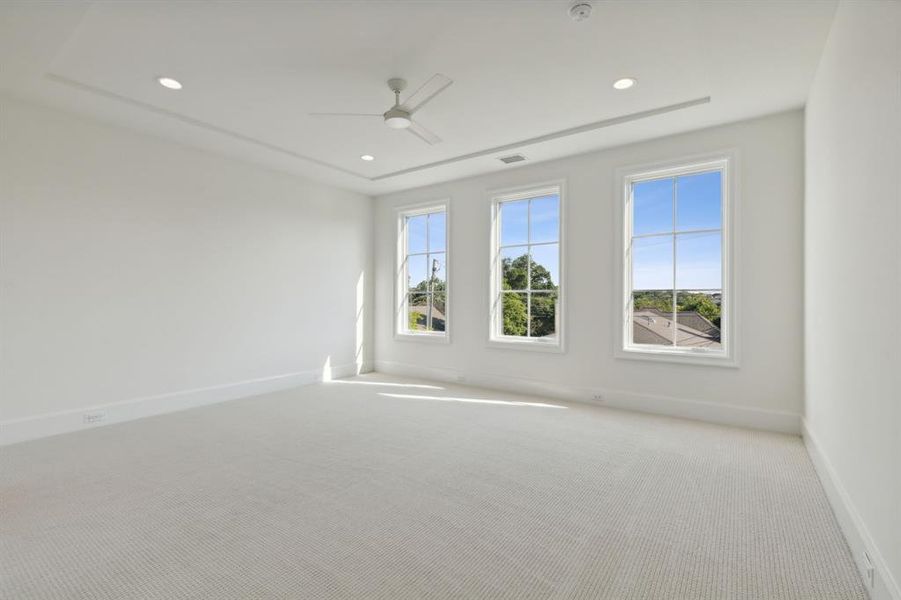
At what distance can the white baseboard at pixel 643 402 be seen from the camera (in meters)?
3.79

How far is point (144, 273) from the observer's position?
427cm

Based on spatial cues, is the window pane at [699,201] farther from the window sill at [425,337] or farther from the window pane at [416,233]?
the window pane at [416,233]

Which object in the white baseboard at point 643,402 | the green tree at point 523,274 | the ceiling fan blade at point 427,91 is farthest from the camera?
the green tree at point 523,274

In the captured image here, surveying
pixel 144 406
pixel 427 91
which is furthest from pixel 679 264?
pixel 144 406

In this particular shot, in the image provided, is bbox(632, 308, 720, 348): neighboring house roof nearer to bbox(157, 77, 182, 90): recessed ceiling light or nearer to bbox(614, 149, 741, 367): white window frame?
bbox(614, 149, 741, 367): white window frame

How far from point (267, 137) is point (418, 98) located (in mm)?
1828

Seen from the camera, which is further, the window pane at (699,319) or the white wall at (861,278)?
the window pane at (699,319)

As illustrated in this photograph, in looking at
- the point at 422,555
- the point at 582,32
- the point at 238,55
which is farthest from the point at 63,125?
the point at 422,555

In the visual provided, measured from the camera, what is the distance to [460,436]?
11.9 ft

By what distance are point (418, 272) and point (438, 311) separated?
70 cm

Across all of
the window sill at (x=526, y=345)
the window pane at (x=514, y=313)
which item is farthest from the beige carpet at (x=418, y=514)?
the window pane at (x=514, y=313)

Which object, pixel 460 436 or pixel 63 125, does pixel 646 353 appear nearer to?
pixel 460 436

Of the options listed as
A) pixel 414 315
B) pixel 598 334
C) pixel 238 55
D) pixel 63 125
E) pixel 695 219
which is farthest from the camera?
pixel 414 315

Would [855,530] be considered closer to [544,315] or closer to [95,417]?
[544,315]
